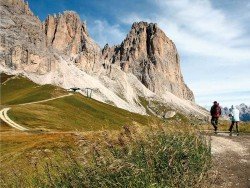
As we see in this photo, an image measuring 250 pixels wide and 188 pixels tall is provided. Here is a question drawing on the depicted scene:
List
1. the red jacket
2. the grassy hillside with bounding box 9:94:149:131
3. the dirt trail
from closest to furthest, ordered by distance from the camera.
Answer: the dirt trail < the red jacket < the grassy hillside with bounding box 9:94:149:131

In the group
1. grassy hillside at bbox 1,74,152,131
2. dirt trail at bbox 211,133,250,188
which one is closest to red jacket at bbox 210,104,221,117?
dirt trail at bbox 211,133,250,188

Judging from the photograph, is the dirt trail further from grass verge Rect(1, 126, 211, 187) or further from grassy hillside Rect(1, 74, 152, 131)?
grassy hillside Rect(1, 74, 152, 131)

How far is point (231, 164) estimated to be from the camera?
68.4 feet

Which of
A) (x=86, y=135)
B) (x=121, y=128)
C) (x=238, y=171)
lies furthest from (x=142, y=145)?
(x=238, y=171)

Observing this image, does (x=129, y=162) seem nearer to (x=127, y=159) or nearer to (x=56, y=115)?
(x=127, y=159)

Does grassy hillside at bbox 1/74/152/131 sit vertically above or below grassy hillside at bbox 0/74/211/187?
above

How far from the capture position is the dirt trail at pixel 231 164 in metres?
17.4

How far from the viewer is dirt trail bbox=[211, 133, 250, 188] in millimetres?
17391

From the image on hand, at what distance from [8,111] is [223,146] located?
118928mm

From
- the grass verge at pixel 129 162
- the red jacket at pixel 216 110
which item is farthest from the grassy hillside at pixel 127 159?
the red jacket at pixel 216 110

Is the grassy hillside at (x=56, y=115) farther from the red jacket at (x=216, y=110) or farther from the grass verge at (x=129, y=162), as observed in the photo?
the grass verge at (x=129, y=162)

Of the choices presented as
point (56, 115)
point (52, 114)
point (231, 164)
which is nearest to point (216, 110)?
point (231, 164)

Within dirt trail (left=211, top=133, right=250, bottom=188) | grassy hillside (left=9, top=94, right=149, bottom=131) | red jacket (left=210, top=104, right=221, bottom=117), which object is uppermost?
grassy hillside (left=9, top=94, right=149, bottom=131)

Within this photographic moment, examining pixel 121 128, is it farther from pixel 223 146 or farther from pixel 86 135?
pixel 223 146
